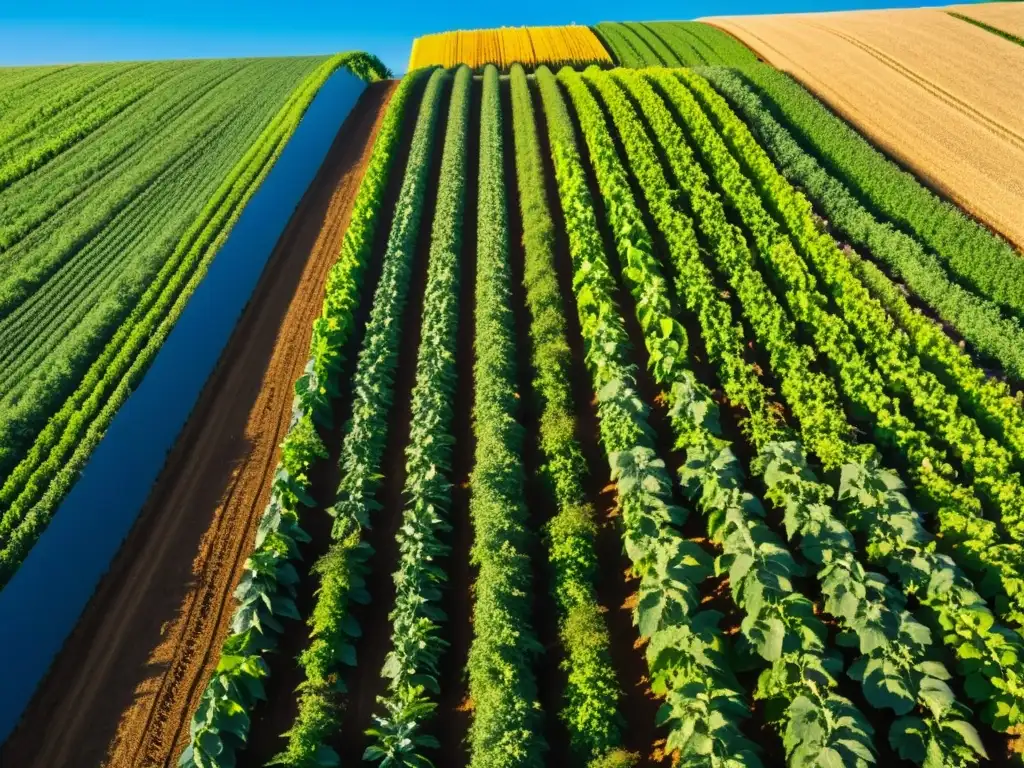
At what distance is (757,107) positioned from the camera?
93.5ft

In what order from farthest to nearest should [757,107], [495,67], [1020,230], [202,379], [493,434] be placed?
[495,67] → [757,107] → [1020,230] → [202,379] → [493,434]

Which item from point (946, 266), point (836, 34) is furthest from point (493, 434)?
point (836, 34)

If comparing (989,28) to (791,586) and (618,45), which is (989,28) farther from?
(791,586)

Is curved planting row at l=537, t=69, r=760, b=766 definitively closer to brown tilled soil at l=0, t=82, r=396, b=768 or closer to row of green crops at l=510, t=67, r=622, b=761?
row of green crops at l=510, t=67, r=622, b=761

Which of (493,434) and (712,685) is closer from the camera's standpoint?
(712,685)

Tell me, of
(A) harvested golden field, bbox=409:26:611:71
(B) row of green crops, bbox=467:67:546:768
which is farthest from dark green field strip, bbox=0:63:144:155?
(B) row of green crops, bbox=467:67:546:768

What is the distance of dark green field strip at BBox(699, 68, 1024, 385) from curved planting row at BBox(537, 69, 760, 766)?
7.95 m

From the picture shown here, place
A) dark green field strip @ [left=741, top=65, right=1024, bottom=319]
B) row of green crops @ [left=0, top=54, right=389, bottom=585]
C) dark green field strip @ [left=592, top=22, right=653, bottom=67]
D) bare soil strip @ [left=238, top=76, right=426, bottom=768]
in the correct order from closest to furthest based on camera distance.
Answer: bare soil strip @ [left=238, top=76, right=426, bottom=768], row of green crops @ [left=0, top=54, right=389, bottom=585], dark green field strip @ [left=741, top=65, right=1024, bottom=319], dark green field strip @ [left=592, top=22, right=653, bottom=67]

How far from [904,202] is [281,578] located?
22.5 meters

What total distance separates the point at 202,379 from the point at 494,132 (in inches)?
729

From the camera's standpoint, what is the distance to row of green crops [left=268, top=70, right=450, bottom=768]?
10750 millimetres

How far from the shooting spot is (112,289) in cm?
2114

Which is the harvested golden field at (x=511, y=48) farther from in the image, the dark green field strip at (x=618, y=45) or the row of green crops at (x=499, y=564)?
the row of green crops at (x=499, y=564)

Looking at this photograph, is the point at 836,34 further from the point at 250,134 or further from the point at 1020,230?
the point at 250,134
